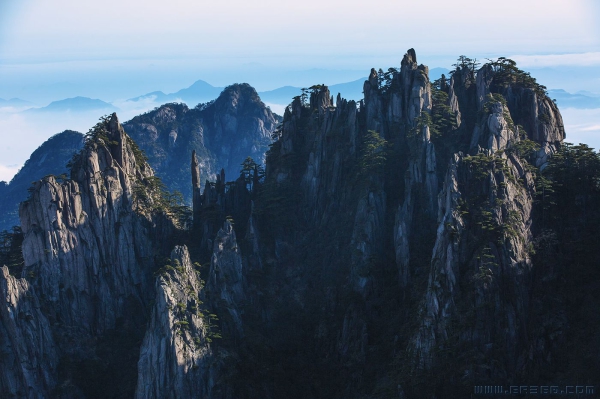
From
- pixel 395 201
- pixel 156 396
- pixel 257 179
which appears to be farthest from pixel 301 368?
pixel 257 179

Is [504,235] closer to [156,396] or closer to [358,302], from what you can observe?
[358,302]

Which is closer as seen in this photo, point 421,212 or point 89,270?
point 421,212

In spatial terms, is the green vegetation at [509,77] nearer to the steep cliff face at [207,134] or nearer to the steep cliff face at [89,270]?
the steep cliff face at [89,270]

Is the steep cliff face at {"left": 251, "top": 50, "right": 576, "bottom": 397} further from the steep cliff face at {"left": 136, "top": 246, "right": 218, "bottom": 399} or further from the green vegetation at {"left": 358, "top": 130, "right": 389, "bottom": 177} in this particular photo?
the steep cliff face at {"left": 136, "top": 246, "right": 218, "bottom": 399}

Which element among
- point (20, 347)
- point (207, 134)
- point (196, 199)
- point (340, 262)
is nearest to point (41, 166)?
point (207, 134)

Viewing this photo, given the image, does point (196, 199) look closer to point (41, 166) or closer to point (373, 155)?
point (373, 155)
